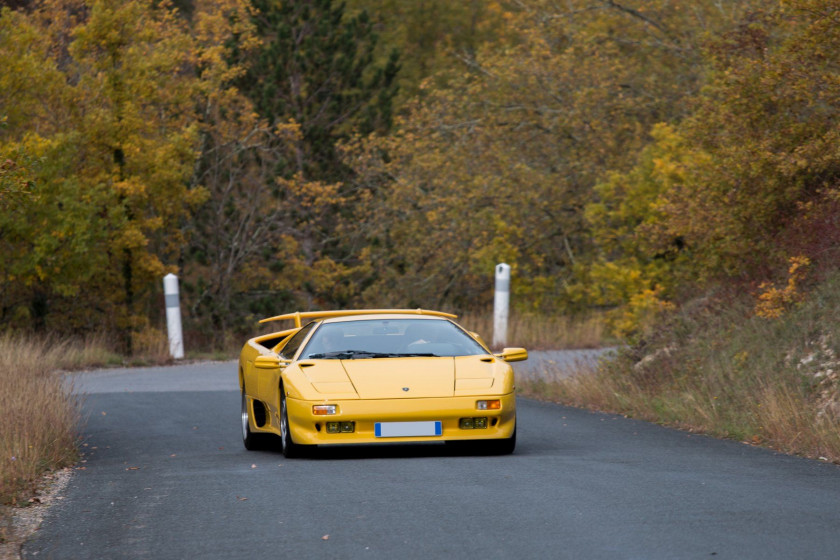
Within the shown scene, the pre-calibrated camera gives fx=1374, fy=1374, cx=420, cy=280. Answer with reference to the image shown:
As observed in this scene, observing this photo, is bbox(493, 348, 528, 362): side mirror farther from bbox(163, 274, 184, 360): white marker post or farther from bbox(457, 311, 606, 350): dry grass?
bbox(163, 274, 184, 360): white marker post

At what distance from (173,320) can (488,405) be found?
16746 millimetres

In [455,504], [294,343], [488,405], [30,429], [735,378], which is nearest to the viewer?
[455,504]

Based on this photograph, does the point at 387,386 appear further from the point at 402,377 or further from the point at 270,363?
the point at 270,363

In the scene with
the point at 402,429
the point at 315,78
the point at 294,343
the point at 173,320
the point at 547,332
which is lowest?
the point at 547,332

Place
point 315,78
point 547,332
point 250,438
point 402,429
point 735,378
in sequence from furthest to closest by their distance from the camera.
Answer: point 315,78, point 547,332, point 735,378, point 250,438, point 402,429

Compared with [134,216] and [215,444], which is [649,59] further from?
[215,444]

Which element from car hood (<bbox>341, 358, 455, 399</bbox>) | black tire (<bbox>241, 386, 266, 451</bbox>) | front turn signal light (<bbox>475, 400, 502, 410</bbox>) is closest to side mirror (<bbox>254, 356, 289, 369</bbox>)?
car hood (<bbox>341, 358, 455, 399</bbox>)

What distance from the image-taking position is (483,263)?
1247 inches

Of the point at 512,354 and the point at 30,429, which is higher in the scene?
the point at 512,354

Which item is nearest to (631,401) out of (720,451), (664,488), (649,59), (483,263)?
(720,451)

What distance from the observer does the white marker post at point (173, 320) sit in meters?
26.8

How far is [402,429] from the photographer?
1089 cm

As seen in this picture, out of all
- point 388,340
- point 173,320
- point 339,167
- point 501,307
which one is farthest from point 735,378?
point 339,167

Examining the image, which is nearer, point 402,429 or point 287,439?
point 402,429
